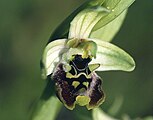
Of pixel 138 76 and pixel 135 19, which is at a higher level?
pixel 135 19

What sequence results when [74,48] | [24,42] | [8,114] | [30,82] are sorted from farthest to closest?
1. [24,42]
2. [30,82]
3. [8,114]
4. [74,48]

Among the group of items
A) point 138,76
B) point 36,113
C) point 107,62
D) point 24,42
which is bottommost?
point 138,76

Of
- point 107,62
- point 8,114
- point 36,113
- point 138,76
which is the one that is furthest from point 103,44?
point 138,76

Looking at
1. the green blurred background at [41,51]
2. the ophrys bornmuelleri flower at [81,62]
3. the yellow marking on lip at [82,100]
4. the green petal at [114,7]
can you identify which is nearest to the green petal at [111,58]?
the ophrys bornmuelleri flower at [81,62]

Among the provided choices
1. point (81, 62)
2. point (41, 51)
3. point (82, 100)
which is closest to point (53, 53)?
point (81, 62)

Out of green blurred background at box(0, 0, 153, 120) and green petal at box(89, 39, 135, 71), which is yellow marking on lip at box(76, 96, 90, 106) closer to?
green petal at box(89, 39, 135, 71)

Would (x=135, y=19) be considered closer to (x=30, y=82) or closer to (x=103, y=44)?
(x=30, y=82)
